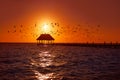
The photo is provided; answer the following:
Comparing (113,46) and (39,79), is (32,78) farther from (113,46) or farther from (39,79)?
(113,46)

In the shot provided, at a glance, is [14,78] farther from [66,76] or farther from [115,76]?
[115,76]

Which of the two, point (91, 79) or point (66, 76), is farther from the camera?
point (66, 76)

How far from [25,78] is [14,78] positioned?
1.15 metres

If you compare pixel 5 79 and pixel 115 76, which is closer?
pixel 5 79

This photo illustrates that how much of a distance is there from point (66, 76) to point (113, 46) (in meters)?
121

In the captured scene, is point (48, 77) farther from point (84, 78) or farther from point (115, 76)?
point (115, 76)

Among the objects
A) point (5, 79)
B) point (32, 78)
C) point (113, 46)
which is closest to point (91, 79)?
point (32, 78)

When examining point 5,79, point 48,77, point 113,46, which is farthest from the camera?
point 113,46

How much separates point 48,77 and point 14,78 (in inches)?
147

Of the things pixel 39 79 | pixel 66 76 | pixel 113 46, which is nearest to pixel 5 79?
pixel 39 79

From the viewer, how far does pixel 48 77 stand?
3466 cm

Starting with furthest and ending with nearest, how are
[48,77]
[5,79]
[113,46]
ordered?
1. [113,46]
2. [48,77]
3. [5,79]

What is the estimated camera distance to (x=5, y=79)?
107 feet

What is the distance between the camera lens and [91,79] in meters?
32.8
